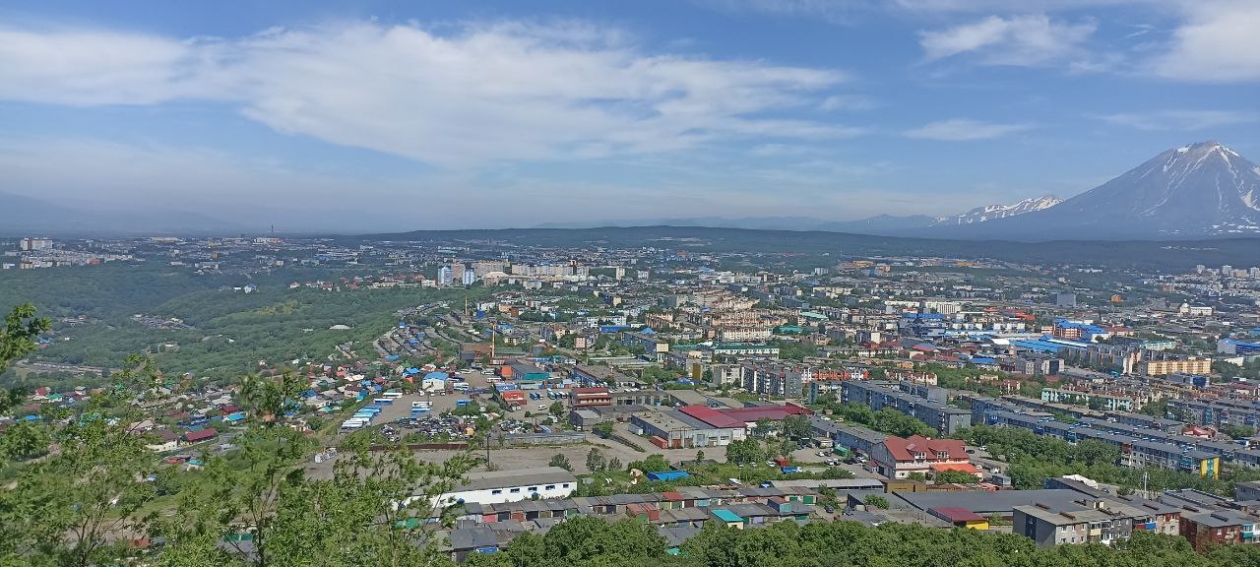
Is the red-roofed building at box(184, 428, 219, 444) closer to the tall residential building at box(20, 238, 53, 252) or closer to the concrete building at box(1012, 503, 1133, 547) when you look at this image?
the concrete building at box(1012, 503, 1133, 547)

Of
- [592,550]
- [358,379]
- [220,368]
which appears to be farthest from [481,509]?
[220,368]

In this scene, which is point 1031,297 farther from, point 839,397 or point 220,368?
point 220,368

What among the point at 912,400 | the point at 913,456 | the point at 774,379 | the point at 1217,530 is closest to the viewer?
the point at 1217,530

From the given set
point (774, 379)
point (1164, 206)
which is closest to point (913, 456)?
point (774, 379)

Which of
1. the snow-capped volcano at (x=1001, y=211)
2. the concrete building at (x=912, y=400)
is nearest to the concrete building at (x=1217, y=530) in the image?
the concrete building at (x=912, y=400)

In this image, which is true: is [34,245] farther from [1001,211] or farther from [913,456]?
[1001,211]
